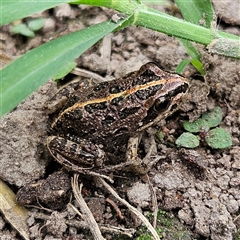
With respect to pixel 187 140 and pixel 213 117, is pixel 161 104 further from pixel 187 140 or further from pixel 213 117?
pixel 213 117

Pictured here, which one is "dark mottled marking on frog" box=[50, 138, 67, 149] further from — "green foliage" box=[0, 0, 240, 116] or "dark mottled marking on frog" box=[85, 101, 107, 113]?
"green foliage" box=[0, 0, 240, 116]

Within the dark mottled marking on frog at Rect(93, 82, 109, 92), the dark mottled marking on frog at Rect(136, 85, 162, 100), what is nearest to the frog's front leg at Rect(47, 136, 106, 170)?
the dark mottled marking on frog at Rect(93, 82, 109, 92)

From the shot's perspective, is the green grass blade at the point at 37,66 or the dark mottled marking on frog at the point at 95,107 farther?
the dark mottled marking on frog at the point at 95,107

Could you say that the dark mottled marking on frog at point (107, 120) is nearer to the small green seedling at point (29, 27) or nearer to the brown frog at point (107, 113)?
the brown frog at point (107, 113)

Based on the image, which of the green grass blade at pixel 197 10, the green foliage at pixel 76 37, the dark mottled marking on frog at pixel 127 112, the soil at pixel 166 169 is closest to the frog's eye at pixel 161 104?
the dark mottled marking on frog at pixel 127 112

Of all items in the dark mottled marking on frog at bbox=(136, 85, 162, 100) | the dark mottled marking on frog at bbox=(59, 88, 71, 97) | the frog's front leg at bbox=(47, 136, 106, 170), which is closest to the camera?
the dark mottled marking on frog at bbox=(136, 85, 162, 100)

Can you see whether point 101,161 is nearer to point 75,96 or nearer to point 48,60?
point 75,96

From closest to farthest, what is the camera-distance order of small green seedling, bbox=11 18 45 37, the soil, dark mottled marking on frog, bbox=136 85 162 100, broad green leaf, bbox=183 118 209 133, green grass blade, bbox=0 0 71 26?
green grass blade, bbox=0 0 71 26 < the soil < dark mottled marking on frog, bbox=136 85 162 100 < broad green leaf, bbox=183 118 209 133 < small green seedling, bbox=11 18 45 37

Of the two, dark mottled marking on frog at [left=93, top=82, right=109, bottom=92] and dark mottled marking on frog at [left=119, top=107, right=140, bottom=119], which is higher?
dark mottled marking on frog at [left=93, top=82, right=109, bottom=92]
